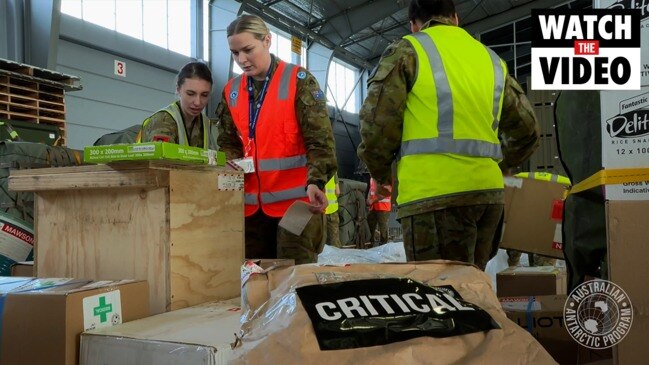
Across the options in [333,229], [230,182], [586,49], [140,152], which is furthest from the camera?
[333,229]

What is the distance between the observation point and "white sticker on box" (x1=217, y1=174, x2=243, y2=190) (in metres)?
1.82

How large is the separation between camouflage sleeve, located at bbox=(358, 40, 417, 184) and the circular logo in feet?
2.50

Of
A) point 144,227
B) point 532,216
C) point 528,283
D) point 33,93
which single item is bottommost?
point 528,283

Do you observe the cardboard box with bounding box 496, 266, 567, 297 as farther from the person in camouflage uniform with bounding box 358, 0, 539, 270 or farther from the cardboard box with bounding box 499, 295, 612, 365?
the person in camouflage uniform with bounding box 358, 0, 539, 270

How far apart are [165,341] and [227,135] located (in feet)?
A: 4.54

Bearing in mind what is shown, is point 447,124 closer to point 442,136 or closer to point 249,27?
point 442,136

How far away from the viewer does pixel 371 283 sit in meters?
1.00

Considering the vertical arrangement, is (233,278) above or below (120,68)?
below

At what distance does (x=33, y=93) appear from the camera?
222 inches

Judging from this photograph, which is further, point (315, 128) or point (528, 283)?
point (528, 283)

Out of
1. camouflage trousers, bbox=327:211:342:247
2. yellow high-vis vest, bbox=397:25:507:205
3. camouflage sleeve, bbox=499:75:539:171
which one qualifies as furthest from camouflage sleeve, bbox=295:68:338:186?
camouflage trousers, bbox=327:211:342:247

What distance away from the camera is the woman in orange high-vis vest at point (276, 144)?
216 centimetres

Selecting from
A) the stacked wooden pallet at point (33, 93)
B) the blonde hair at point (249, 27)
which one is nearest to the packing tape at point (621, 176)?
the blonde hair at point (249, 27)

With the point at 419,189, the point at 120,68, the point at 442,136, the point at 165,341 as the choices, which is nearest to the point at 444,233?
the point at 419,189
